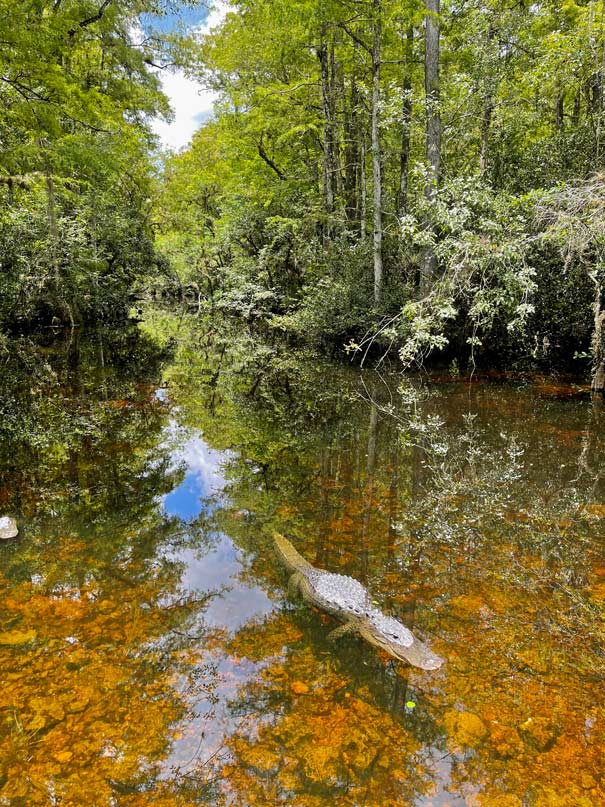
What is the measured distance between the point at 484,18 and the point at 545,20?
1.99 meters

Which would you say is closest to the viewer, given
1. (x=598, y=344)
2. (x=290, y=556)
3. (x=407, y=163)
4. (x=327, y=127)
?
(x=290, y=556)

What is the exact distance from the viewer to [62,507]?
535 cm

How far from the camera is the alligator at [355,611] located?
10.6 ft

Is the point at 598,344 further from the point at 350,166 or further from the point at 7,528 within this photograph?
the point at 7,528

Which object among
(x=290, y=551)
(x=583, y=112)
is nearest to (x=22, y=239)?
(x=290, y=551)

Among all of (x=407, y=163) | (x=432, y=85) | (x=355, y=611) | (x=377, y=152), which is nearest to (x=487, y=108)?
(x=432, y=85)

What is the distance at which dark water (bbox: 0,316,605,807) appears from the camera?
2574mm

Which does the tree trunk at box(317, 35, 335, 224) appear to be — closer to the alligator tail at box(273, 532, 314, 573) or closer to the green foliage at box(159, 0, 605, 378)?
the green foliage at box(159, 0, 605, 378)

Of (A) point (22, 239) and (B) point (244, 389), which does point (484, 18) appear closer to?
(B) point (244, 389)

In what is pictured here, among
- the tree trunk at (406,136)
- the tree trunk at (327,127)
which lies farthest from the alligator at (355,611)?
the tree trunk at (327,127)

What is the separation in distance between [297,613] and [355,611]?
53 cm

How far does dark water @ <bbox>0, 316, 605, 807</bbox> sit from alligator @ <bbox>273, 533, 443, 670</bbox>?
0.10 metres

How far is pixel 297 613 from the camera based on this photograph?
3.76 meters

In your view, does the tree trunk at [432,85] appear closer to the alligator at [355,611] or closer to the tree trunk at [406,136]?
the tree trunk at [406,136]
